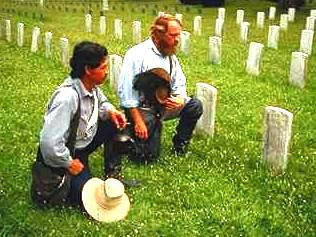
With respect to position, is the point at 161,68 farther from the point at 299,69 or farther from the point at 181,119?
the point at 299,69

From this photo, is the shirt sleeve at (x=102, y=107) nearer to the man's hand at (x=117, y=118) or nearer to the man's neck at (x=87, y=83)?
the man's hand at (x=117, y=118)

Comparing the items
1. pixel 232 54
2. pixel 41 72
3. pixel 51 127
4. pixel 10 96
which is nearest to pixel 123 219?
pixel 51 127

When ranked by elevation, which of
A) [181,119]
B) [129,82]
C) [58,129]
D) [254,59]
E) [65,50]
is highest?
[129,82]

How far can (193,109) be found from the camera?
7.93 m

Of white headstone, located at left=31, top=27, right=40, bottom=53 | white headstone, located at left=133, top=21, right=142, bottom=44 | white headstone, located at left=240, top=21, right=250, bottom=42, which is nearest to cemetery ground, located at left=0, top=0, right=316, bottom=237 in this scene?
white headstone, located at left=31, top=27, right=40, bottom=53

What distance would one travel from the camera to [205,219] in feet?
20.5

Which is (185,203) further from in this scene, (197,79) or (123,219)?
(197,79)

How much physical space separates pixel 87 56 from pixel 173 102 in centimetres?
179

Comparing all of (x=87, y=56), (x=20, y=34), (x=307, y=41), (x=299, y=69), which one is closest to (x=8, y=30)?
(x=20, y=34)

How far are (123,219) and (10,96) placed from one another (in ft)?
20.8

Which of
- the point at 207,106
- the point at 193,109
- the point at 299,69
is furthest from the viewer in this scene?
the point at 299,69

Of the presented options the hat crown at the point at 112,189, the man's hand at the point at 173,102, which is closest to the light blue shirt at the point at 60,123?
the hat crown at the point at 112,189

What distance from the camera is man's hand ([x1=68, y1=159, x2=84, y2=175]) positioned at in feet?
20.0

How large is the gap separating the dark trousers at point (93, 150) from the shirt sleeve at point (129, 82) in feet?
2.36
